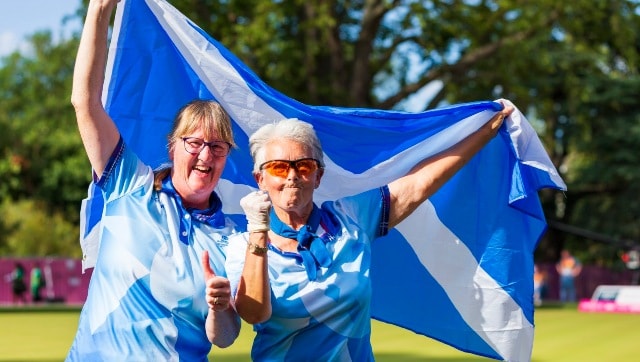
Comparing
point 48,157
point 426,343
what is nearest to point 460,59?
point 426,343

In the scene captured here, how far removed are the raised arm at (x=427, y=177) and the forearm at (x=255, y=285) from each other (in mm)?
862

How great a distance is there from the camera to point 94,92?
14.5 ft

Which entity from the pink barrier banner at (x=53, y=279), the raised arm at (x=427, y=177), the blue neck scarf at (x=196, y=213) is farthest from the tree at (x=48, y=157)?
the blue neck scarf at (x=196, y=213)

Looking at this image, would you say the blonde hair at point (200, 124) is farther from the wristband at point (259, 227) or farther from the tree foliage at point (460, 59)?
the tree foliage at point (460, 59)

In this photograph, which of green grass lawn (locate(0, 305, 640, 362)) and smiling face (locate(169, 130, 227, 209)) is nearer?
smiling face (locate(169, 130, 227, 209))

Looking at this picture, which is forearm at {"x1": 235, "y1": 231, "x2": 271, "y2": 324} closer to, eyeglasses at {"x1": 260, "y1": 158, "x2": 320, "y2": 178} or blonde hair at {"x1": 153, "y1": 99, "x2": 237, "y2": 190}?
eyeglasses at {"x1": 260, "y1": 158, "x2": 320, "y2": 178}

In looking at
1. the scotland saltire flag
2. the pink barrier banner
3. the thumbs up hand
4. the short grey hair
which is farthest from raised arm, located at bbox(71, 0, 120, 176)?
the pink barrier banner

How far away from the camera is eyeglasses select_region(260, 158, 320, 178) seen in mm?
4203

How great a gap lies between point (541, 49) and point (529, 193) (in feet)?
81.1

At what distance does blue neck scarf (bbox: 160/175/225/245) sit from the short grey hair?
278 mm

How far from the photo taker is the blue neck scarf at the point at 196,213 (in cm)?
436

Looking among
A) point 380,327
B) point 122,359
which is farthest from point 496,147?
point 380,327

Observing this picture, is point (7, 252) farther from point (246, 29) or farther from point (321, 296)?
point (321, 296)

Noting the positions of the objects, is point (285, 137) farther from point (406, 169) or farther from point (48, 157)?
point (48, 157)
